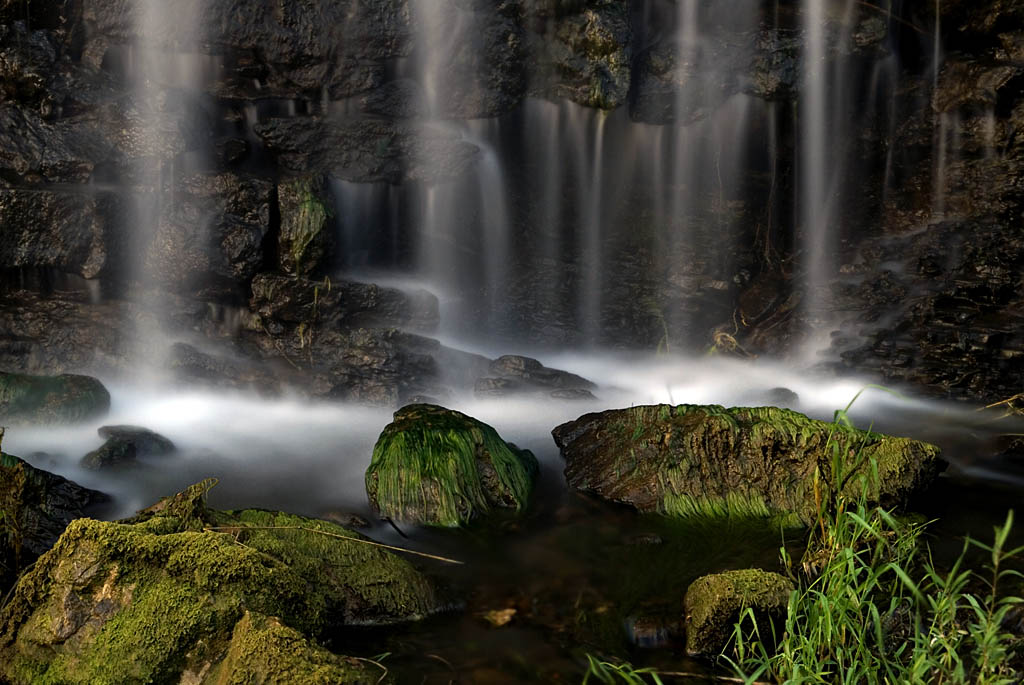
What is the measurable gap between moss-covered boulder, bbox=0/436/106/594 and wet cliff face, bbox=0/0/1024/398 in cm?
362

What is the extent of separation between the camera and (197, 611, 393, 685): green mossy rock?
9.03ft

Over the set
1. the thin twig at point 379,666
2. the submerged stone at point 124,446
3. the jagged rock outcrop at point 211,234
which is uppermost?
the jagged rock outcrop at point 211,234

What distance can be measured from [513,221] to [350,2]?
12.2ft

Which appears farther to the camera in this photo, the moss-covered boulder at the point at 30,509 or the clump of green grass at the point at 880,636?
the moss-covered boulder at the point at 30,509

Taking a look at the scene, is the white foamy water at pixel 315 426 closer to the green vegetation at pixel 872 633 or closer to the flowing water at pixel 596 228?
the flowing water at pixel 596 228

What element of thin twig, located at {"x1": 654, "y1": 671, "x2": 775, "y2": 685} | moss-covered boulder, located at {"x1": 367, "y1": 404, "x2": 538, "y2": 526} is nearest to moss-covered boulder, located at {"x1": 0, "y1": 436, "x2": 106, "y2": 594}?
moss-covered boulder, located at {"x1": 367, "y1": 404, "x2": 538, "y2": 526}

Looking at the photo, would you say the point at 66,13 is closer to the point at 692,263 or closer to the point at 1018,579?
the point at 692,263

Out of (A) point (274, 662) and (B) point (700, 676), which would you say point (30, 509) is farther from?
(B) point (700, 676)

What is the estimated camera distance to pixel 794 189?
1188 centimetres

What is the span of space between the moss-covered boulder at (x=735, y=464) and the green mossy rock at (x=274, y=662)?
311 centimetres

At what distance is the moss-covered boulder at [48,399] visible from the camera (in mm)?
7270

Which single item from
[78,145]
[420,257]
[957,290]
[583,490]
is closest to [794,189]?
[957,290]

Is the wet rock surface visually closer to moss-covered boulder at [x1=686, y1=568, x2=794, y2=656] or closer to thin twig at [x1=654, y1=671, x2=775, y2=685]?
moss-covered boulder at [x1=686, y1=568, x2=794, y2=656]

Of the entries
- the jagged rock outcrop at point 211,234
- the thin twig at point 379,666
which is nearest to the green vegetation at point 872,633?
the thin twig at point 379,666
